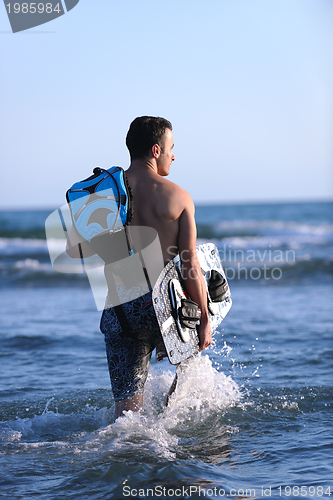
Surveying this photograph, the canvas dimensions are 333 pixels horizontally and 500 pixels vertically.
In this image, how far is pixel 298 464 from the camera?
2744 millimetres

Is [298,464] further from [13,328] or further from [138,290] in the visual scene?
[13,328]

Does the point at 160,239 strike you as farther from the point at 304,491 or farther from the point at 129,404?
the point at 304,491

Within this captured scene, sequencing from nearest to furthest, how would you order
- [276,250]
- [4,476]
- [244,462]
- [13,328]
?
[4,476]
[244,462]
[13,328]
[276,250]

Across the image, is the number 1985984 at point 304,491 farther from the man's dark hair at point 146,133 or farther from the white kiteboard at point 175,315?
the man's dark hair at point 146,133

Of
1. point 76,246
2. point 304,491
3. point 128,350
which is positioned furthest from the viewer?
point 128,350

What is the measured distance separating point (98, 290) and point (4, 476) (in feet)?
3.83

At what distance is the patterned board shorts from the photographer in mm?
2766

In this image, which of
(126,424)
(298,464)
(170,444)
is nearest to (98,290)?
(126,424)

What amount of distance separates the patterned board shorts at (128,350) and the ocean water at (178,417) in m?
0.18

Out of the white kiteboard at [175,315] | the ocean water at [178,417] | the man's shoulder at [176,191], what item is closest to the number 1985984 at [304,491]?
the ocean water at [178,417]

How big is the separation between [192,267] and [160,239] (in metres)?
0.24

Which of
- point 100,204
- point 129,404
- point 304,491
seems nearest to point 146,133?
point 100,204

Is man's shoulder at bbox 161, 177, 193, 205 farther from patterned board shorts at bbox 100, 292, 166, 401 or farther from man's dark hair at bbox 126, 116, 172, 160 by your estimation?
patterned board shorts at bbox 100, 292, 166, 401

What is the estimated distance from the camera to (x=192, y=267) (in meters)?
2.74
